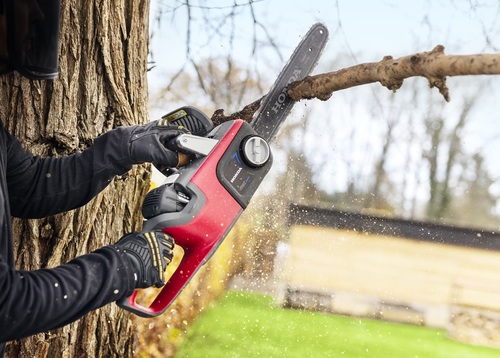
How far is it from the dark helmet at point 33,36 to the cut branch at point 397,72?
0.77 meters

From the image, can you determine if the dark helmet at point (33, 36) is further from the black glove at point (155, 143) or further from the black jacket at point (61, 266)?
the black glove at point (155, 143)

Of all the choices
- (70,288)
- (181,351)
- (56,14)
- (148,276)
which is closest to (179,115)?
(56,14)

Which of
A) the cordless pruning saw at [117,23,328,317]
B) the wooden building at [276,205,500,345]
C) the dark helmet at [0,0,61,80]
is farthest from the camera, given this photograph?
the wooden building at [276,205,500,345]

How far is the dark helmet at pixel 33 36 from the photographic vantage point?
5.01 ft

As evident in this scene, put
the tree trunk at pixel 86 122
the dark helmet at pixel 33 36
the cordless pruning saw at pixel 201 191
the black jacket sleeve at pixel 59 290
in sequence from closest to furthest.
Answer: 1. the black jacket sleeve at pixel 59 290
2. the dark helmet at pixel 33 36
3. the cordless pruning saw at pixel 201 191
4. the tree trunk at pixel 86 122

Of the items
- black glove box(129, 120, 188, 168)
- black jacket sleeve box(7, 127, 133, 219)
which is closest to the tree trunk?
black jacket sleeve box(7, 127, 133, 219)

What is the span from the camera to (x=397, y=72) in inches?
72.1

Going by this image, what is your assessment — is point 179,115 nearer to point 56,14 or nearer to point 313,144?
point 56,14

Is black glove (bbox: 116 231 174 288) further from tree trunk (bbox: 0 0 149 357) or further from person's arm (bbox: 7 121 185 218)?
tree trunk (bbox: 0 0 149 357)

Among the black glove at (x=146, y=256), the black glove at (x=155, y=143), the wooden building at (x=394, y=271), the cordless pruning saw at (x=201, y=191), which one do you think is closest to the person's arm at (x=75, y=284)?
the black glove at (x=146, y=256)

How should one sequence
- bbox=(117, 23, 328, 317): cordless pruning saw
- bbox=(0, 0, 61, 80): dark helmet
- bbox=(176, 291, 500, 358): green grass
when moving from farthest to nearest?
bbox=(176, 291, 500, 358): green grass
bbox=(117, 23, 328, 317): cordless pruning saw
bbox=(0, 0, 61, 80): dark helmet

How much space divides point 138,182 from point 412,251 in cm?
1197

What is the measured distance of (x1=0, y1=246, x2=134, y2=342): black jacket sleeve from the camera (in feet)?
4.39

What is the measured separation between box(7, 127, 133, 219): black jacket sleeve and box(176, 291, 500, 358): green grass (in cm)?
847
